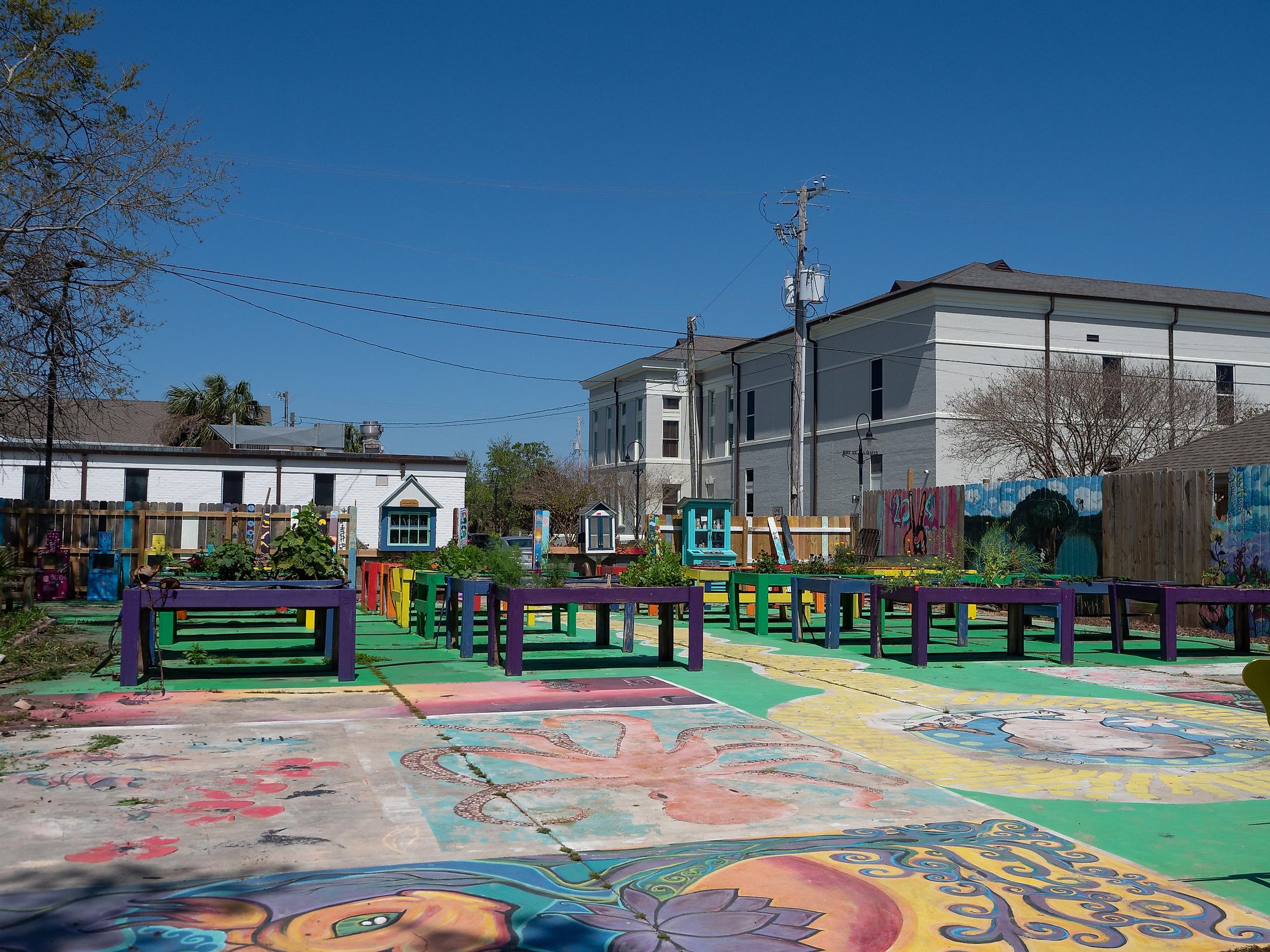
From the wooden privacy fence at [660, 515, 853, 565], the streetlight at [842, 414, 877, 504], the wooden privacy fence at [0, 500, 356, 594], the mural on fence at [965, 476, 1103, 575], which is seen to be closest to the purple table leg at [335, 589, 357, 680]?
the wooden privacy fence at [0, 500, 356, 594]

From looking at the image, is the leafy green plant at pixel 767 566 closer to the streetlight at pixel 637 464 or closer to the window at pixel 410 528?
the window at pixel 410 528

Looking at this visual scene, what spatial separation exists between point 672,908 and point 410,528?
65.9 ft

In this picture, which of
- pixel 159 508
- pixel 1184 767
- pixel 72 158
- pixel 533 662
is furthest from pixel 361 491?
pixel 1184 767

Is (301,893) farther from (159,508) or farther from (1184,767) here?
(159,508)

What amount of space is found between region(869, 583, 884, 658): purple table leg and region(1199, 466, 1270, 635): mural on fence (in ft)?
17.3

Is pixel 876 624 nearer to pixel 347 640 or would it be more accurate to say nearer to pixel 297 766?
pixel 347 640

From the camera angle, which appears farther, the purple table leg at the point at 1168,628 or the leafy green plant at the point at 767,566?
the leafy green plant at the point at 767,566

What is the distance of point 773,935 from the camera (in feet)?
13.6

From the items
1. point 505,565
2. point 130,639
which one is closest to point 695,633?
point 505,565

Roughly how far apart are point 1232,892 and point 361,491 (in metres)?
33.1

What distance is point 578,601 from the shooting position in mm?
11641

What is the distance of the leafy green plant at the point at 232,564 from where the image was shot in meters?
11.9

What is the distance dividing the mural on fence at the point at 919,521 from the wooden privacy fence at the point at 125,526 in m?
13.5

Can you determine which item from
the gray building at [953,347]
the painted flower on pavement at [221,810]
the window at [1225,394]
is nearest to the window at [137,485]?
the gray building at [953,347]
